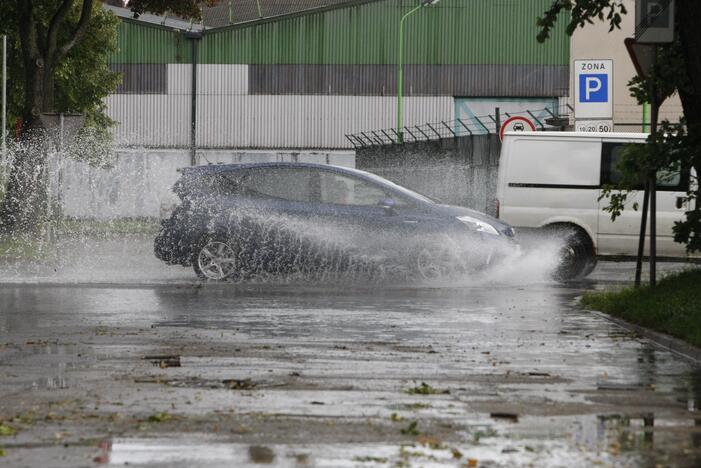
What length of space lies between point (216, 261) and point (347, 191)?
193 cm

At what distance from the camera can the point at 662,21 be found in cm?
1552

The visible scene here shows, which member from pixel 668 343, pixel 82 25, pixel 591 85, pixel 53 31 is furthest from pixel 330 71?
pixel 668 343

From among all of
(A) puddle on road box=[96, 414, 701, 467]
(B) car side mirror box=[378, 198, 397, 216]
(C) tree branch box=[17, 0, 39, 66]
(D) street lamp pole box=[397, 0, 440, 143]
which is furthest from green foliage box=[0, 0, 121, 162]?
(A) puddle on road box=[96, 414, 701, 467]

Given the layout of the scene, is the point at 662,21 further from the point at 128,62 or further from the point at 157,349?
the point at 128,62

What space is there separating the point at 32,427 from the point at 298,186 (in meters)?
12.8

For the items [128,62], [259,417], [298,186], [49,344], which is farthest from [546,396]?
[128,62]

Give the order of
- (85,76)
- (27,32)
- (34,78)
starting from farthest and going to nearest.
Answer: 1. (85,76)
2. (27,32)
3. (34,78)

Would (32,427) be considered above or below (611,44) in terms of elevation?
below

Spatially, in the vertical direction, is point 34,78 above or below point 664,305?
above

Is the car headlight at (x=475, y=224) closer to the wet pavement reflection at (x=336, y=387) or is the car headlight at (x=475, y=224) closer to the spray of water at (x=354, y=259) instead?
the spray of water at (x=354, y=259)

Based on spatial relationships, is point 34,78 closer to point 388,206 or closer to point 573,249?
point 388,206

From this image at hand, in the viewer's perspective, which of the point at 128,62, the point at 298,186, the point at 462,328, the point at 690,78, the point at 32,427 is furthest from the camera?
the point at 128,62

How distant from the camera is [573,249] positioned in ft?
71.1

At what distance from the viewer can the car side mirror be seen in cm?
1995
